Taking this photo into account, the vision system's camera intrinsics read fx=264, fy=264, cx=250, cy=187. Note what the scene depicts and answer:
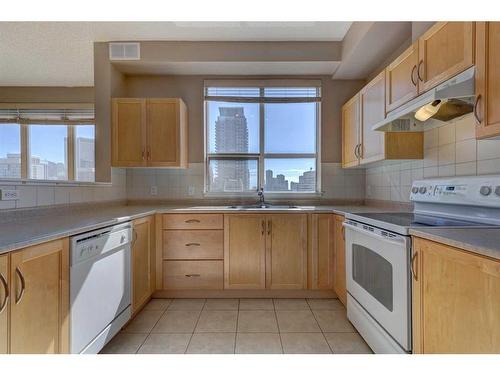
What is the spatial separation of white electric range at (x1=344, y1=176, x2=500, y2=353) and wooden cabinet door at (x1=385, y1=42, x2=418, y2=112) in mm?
611

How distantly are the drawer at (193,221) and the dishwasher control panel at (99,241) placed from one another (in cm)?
56

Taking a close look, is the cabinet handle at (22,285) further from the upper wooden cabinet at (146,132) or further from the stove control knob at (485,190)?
the stove control knob at (485,190)

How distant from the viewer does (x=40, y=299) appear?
1.14m

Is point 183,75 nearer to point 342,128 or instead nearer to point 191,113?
point 191,113

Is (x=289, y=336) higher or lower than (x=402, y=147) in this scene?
lower

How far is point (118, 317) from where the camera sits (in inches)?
70.2

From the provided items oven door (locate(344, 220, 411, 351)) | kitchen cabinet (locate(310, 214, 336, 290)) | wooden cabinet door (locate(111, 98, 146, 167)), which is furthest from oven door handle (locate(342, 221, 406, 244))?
wooden cabinet door (locate(111, 98, 146, 167))

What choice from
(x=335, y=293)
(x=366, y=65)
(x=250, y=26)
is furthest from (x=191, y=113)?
(x=335, y=293)

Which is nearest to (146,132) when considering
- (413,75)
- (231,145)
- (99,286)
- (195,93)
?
(195,93)

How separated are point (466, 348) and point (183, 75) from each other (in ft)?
10.9

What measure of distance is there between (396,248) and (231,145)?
2.25 metres

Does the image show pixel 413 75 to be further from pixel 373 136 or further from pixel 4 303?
pixel 4 303

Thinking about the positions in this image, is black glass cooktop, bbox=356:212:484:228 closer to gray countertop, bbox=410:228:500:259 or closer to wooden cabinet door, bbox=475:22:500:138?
gray countertop, bbox=410:228:500:259

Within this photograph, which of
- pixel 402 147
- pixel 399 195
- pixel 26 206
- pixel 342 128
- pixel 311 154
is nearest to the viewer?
pixel 26 206
